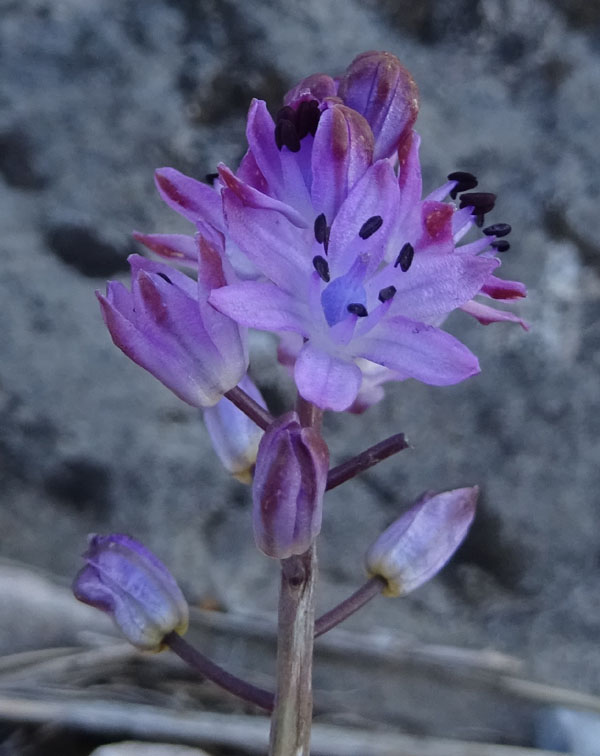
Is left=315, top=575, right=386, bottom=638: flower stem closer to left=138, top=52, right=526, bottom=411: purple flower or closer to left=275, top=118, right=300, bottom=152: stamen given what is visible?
left=138, top=52, right=526, bottom=411: purple flower

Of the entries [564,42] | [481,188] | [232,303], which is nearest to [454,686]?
[481,188]

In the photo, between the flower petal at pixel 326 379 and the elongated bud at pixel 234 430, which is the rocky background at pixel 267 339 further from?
the flower petal at pixel 326 379

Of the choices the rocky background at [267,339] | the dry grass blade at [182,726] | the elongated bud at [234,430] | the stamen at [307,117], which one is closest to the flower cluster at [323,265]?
the stamen at [307,117]

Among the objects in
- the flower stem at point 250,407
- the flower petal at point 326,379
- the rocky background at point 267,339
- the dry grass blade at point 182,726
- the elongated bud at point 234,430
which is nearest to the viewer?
the flower petal at point 326,379

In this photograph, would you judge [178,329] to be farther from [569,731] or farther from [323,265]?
[569,731]

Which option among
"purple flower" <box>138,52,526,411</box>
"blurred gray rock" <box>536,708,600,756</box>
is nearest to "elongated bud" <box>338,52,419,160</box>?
"purple flower" <box>138,52,526,411</box>
